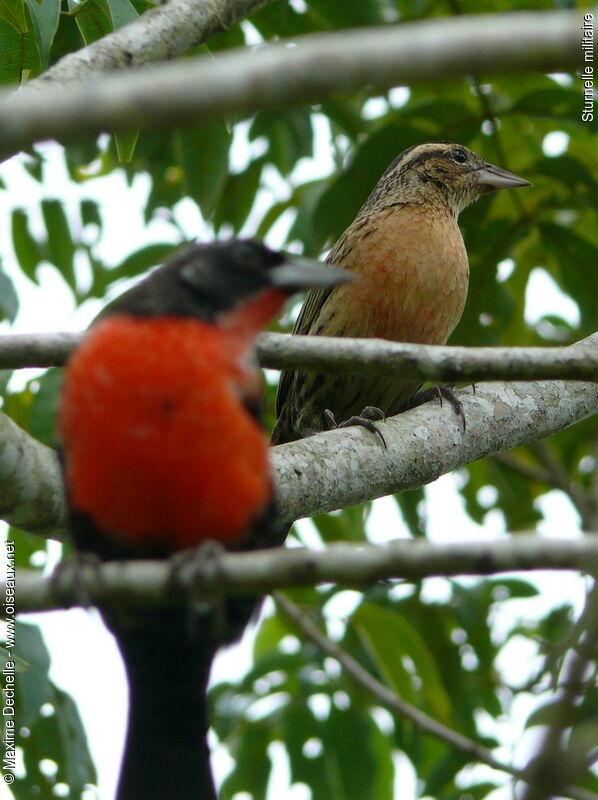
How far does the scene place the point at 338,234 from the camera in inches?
227

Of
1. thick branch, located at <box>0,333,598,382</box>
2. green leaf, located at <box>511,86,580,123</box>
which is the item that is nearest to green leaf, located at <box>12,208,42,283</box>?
green leaf, located at <box>511,86,580,123</box>

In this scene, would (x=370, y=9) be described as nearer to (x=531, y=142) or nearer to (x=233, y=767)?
(x=531, y=142)

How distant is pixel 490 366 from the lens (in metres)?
2.83

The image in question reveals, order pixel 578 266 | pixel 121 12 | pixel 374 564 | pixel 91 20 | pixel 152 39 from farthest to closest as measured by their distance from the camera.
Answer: pixel 578 266, pixel 91 20, pixel 121 12, pixel 152 39, pixel 374 564

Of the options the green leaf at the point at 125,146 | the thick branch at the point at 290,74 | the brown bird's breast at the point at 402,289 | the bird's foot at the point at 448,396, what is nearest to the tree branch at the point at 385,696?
the bird's foot at the point at 448,396

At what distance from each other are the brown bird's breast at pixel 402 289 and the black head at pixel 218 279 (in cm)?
194

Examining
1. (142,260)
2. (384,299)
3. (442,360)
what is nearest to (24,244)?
(142,260)

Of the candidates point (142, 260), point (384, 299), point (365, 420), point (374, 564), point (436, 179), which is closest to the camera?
point (374, 564)

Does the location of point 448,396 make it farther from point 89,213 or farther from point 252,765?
point 89,213

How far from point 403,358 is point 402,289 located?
253 cm

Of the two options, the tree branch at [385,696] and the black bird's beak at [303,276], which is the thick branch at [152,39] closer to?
the black bird's beak at [303,276]

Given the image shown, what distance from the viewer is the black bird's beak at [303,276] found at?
3.29m

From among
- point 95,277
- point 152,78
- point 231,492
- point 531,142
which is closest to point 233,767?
point 95,277

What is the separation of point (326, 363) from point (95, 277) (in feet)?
10.7
